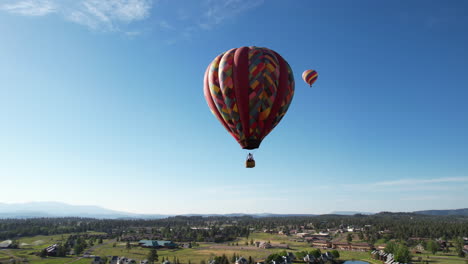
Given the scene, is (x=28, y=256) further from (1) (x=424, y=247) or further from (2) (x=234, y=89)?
(1) (x=424, y=247)

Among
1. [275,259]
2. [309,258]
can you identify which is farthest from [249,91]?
[309,258]

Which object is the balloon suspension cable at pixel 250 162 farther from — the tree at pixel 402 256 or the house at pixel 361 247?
the house at pixel 361 247

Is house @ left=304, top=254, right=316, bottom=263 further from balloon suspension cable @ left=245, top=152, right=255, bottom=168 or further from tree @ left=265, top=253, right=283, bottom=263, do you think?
balloon suspension cable @ left=245, top=152, right=255, bottom=168

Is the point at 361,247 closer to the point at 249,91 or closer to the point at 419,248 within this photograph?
the point at 419,248

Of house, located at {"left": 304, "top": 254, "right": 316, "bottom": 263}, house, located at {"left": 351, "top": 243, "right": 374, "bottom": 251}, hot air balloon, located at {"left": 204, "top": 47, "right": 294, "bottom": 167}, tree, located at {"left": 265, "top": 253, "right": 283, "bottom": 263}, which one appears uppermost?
hot air balloon, located at {"left": 204, "top": 47, "right": 294, "bottom": 167}

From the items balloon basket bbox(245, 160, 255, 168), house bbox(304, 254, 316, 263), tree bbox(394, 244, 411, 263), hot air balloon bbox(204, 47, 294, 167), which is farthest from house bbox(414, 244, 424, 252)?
hot air balloon bbox(204, 47, 294, 167)

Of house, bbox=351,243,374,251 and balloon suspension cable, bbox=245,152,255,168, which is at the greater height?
balloon suspension cable, bbox=245,152,255,168

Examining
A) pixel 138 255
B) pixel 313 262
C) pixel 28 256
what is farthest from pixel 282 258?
pixel 28 256
